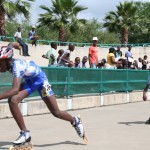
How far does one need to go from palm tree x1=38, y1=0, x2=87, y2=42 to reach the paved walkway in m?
28.0

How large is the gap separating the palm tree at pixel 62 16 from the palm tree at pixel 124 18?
33.0ft

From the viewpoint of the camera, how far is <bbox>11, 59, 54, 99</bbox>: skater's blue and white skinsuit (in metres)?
6.89

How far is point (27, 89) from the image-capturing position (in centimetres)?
715

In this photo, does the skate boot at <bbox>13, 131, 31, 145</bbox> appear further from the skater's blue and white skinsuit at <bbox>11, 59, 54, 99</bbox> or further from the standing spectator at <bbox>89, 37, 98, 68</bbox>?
the standing spectator at <bbox>89, 37, 98, 68</bbox>

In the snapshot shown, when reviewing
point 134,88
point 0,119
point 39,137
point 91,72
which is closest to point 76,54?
point 134,88

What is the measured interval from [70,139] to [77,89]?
586 centimetres

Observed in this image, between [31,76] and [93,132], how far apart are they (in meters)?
2.57

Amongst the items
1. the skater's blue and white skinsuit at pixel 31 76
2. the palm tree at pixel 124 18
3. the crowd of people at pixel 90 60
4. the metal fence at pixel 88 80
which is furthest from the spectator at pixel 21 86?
the palm tree at pixel 124 18

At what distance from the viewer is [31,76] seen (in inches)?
280

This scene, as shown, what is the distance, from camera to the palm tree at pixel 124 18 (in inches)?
2010

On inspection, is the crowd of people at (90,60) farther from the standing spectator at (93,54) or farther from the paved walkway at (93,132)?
the paved walkway at (93,132)

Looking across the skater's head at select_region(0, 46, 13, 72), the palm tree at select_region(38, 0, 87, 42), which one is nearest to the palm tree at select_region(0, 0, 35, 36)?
the palm tree at select_region(38, 0, 87, 42)

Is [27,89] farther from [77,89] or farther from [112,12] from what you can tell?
[112,12]

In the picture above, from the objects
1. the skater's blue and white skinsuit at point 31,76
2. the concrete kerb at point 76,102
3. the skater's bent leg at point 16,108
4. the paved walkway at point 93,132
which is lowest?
the paved walkway at point 93,132
